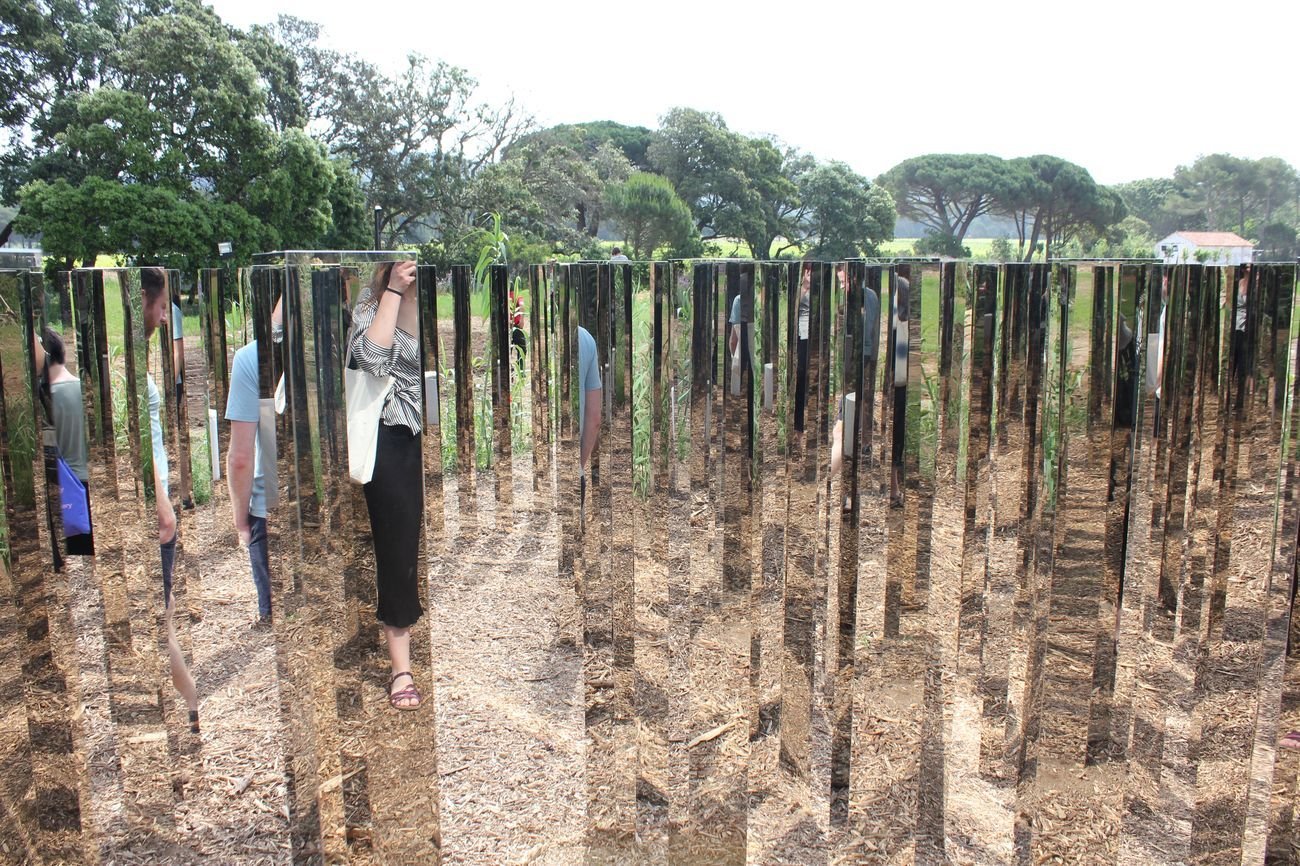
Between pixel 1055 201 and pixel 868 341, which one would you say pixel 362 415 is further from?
pixel 1055 201

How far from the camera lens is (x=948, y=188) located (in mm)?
66375

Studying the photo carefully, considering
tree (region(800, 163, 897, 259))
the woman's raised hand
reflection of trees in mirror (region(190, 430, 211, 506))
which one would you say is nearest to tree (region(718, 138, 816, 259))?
tree (region(800, 163, 897, 259))

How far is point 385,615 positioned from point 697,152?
55878mm

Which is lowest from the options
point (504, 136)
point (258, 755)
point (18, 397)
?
point (258, 755)

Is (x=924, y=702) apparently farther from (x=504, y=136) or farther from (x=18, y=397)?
(x=504, y=136)

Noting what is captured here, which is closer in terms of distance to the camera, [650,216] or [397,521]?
[397,521]

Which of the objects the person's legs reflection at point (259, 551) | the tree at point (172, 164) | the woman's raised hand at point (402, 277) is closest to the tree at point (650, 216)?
the tree at point (172, 164)

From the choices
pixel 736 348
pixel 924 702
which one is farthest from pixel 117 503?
pixel 924 702

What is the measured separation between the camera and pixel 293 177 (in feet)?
95.7

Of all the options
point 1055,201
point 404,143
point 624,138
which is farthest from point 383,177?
point 1055,201

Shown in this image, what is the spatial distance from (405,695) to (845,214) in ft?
175

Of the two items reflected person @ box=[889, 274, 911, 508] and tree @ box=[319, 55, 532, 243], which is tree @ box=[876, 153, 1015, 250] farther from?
reflected person @ box=[889, 274, 911, 508]

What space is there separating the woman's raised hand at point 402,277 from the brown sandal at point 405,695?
31.1 inches

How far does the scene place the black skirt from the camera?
191 cm
